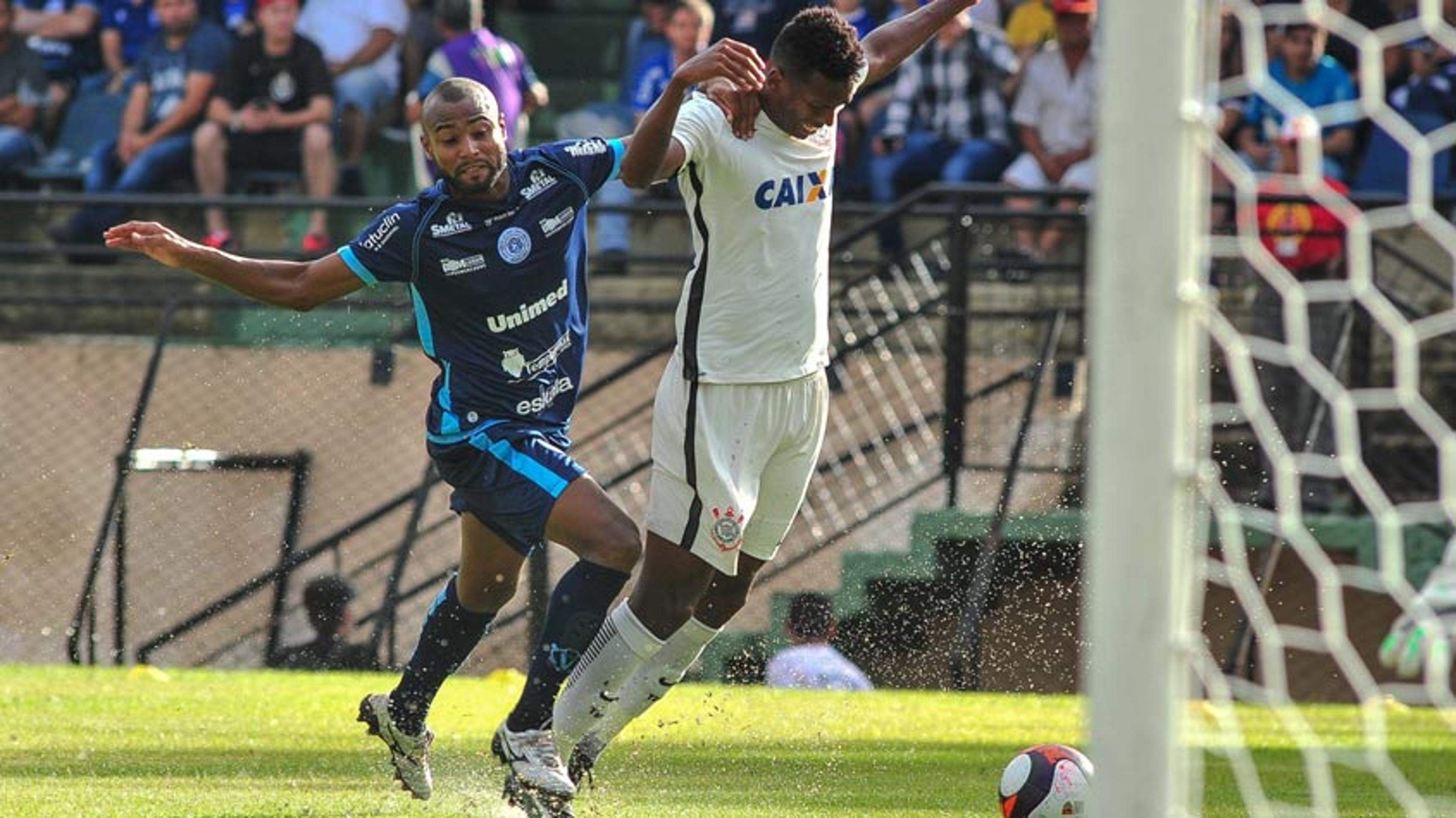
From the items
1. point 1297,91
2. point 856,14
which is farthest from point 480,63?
point 1297,91

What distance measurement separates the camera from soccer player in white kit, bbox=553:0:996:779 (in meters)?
6.53

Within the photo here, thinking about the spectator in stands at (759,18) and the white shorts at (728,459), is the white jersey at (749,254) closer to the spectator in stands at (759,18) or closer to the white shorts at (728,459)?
the white shorts at (728,459)

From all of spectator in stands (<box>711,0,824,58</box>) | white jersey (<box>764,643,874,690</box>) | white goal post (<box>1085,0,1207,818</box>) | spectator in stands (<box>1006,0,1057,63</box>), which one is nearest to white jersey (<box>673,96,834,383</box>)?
white goal post (<box>1085,0,1207,818</box>)

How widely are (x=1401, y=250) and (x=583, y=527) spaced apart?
8.46 m

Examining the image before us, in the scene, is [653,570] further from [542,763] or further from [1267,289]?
[1267,289]

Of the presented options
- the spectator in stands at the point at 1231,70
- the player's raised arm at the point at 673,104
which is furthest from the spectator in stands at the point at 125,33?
the player's raised arm at the point at 673,104

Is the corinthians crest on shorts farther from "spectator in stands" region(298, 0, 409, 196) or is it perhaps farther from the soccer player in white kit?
"spectator in stands" region(298, 0, 409, 196)

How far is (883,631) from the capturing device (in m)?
13.5

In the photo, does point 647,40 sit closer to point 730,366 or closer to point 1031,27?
point 1031,27

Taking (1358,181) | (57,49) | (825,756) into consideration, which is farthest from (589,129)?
(825,756)

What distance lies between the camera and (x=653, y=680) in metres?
6.71

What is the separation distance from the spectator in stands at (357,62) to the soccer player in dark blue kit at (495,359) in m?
8.49

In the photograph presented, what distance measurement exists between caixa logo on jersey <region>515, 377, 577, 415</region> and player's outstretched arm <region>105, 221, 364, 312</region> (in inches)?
24.0

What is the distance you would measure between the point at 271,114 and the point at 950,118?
452 cm
